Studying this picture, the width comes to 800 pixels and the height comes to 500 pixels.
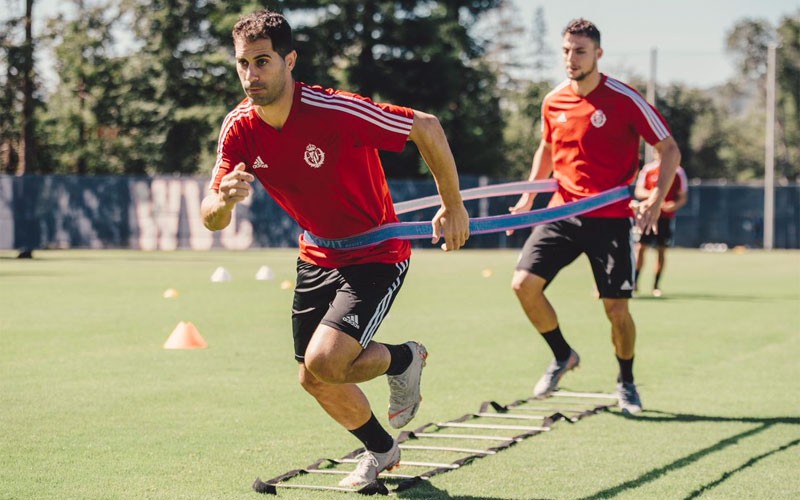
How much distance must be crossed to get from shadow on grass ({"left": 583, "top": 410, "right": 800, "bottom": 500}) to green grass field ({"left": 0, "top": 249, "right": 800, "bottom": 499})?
23mm

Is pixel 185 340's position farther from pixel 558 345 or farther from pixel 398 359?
pixel 398 359

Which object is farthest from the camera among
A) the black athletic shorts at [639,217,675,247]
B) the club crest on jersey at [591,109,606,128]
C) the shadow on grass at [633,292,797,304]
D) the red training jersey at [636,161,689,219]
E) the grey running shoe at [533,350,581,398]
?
the black athletic shorts at [639,217,675,247]

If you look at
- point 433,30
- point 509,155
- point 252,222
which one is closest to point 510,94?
point 509,155

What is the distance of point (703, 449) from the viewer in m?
6.70

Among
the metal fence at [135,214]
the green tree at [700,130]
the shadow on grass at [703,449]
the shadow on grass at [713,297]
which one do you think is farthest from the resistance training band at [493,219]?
the green tree at [700,130]

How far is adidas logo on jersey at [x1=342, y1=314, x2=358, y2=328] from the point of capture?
18.1 ft

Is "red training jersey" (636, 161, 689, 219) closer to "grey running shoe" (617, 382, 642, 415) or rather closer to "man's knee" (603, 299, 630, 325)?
"man's knee" (603, 299, 630, 325)

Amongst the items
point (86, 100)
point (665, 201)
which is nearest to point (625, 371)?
point (665, 201)

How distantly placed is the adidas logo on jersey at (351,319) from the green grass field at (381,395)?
0.84 meters

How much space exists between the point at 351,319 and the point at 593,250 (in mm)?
3140

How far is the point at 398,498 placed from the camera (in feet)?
17.8

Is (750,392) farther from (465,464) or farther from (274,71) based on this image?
(274,71)

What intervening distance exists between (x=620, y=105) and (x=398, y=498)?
3767 mm

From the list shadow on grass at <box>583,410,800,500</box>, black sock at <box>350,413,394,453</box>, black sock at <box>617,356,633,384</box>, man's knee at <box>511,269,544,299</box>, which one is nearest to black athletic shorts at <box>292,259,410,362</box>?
black sock at <box>350,413,394,453</box>
